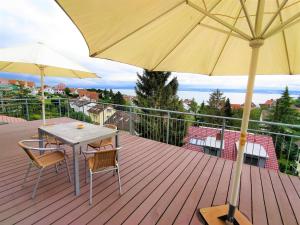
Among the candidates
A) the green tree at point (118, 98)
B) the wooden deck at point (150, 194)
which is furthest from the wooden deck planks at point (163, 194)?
the green tree at point (118, 98)

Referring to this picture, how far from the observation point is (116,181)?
2.88 m

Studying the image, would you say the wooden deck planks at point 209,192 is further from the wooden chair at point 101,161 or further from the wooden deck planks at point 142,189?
the wooden chair at point 101,161

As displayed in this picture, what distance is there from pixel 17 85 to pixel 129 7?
11683mm

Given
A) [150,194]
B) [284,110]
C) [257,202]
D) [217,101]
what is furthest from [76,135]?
[284,110]

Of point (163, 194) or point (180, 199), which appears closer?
point (180, 199)

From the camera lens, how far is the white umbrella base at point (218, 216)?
6.60 ft

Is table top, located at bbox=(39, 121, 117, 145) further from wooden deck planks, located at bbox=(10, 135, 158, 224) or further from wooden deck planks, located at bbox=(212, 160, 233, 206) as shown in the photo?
wooden deck planks, located at bbox=(212, 160, 233, 206)

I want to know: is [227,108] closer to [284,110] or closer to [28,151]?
[284,110]

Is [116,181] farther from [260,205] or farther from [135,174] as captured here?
[260,205]

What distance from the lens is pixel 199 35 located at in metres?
2.16

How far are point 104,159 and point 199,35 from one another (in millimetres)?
2135

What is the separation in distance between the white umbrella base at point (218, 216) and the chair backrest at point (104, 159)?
4.59 ft

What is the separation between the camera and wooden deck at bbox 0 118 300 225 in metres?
2.10

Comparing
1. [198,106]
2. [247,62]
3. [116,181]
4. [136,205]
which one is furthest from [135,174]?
[198,106]
